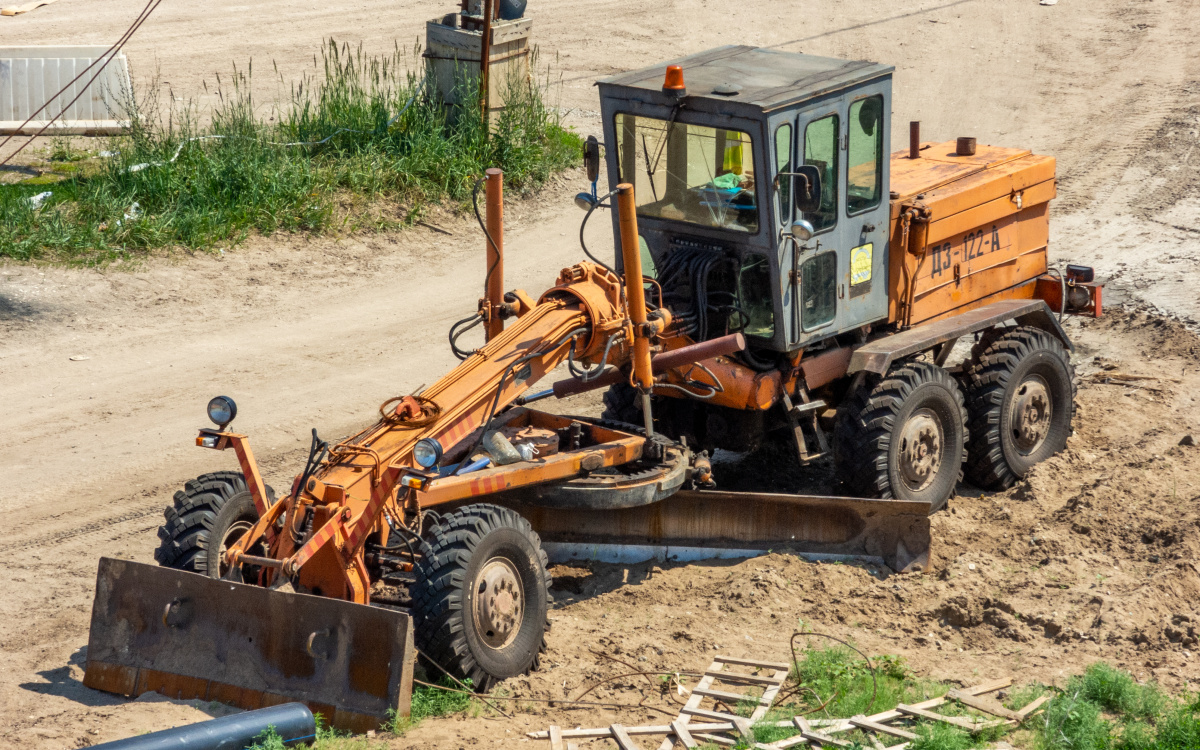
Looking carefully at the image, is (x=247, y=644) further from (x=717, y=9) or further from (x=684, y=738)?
A: (x=717, y=9)

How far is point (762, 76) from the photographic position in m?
8.04

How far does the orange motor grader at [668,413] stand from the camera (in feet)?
20.6

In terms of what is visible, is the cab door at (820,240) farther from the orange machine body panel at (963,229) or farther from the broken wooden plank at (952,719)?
the broken wooden plank at (952,719)

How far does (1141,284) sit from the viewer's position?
42.2 ft

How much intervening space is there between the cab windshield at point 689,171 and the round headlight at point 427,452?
255 cm

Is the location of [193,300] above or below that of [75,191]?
below

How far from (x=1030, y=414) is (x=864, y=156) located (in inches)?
94.9

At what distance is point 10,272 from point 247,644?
24.8 ft

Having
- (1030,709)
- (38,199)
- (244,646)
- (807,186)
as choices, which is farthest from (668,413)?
(38,199)

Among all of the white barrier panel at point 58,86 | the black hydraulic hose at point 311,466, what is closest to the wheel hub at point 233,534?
the black hydraulic hose at point 311,466

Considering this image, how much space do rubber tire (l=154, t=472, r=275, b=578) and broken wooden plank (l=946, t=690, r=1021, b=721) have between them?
3.65 meters

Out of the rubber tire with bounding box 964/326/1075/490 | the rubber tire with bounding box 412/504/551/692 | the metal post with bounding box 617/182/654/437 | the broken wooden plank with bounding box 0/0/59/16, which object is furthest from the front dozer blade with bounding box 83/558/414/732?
the broken wooden plank with bounding box 0/0/59/16

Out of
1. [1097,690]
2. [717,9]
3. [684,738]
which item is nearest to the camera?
[684,738]

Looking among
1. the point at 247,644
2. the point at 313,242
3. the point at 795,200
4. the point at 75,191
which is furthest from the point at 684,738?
the point at 75,191
